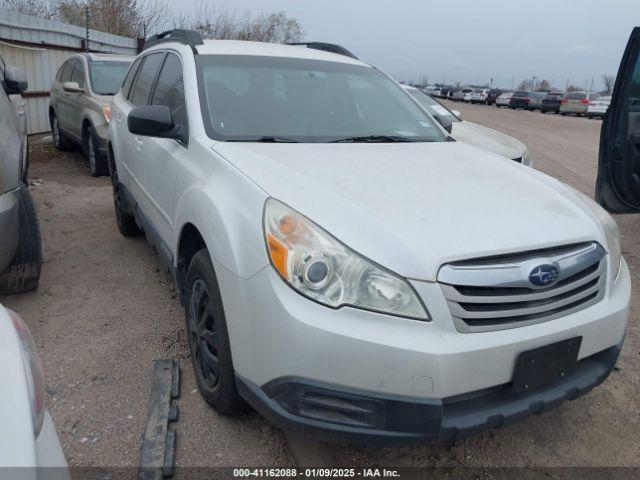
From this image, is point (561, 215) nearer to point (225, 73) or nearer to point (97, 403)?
point (225, 73)

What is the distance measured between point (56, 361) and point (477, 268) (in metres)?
2.38

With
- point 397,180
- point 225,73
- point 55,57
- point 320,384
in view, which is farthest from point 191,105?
point 55,57

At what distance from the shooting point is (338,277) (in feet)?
6.18

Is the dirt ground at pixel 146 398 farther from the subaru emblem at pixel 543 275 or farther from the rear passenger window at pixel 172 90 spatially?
the rear passenger window at pixel 172 90

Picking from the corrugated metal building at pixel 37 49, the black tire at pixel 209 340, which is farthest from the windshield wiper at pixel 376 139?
the corrugated metal building at pixel 37 49

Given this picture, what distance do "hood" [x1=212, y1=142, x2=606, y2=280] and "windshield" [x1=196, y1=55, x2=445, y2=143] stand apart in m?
0.23

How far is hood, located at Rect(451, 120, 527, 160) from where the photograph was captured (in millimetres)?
5487

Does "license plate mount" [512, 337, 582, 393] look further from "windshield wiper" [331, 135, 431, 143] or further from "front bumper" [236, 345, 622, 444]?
"windshield wiper" [331, 135, 431, 143]

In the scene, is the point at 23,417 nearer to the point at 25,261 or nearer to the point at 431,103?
the point at 25,261

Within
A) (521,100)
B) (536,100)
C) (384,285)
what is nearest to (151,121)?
(384,285)

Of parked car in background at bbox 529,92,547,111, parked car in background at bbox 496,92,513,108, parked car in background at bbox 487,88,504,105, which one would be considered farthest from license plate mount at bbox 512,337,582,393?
parked car in background at bbox 487,88,504,105

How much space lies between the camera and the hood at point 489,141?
5.49 metres

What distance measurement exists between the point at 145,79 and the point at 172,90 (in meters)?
0.93

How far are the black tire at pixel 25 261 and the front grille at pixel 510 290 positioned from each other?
302 centimetres
